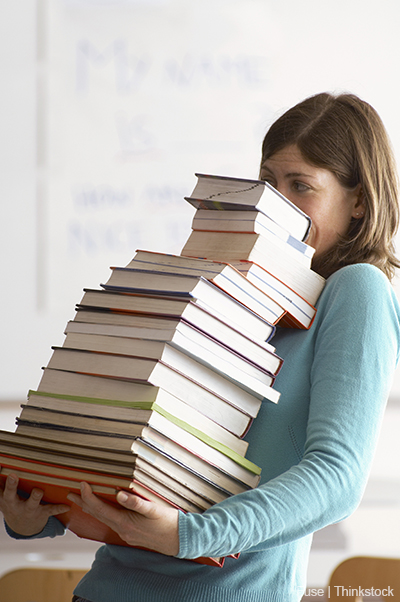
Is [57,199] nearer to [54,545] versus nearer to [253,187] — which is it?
[54,545]

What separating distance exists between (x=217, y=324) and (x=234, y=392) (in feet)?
0.32

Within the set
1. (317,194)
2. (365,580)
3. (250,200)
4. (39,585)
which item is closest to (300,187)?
(317,194)

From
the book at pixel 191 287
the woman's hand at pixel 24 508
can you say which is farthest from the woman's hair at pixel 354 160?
the woman's hand at pixel 24 508

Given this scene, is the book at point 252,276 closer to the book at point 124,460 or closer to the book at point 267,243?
the book at point 267,243

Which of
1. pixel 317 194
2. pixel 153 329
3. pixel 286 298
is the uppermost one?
pixel 317 194

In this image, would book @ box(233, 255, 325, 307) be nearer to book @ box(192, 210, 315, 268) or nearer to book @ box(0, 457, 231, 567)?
book @ box(192, 210, 315, 268)

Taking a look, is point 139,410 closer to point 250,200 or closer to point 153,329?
point 153,329

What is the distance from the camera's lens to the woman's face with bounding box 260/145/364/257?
102cm

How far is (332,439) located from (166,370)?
21 centimetres

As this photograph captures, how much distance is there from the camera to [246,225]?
34.5 inches

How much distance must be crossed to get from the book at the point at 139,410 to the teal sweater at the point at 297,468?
84mm

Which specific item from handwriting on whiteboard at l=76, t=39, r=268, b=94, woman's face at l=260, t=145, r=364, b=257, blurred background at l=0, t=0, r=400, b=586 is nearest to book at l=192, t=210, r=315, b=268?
woman's face at l=260, t=145, r=364, b=257

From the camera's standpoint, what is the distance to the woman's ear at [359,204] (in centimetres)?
105

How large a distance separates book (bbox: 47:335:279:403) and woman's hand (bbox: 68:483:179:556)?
136mm
